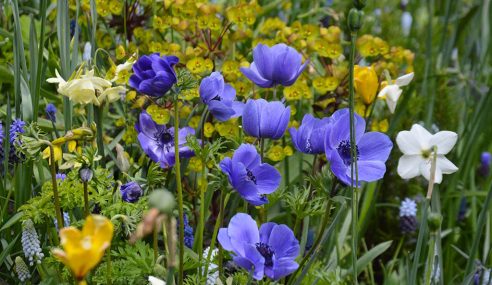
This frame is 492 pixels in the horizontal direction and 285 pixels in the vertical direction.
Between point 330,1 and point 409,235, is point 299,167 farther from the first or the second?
point 330,1

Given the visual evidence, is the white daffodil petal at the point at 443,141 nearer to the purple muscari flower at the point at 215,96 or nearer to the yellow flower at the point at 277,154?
the purple muscari flower at the point at 215,96

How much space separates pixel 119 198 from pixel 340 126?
380 mm

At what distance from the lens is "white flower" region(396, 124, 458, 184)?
111 centimetres

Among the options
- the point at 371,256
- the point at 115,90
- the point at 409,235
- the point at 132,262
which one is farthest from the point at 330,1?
the point at 132,262

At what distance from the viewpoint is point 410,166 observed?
3.68 feet

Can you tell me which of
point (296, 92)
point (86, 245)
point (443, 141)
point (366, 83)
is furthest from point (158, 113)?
point (86, 245)

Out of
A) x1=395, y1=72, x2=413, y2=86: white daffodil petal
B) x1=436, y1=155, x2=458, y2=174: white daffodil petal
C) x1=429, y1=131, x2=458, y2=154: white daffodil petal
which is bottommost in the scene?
x1=436, y1=155, x2=458, y2=174: white daffodil petal

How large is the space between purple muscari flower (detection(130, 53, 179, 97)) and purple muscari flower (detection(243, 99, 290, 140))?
0.40 ft

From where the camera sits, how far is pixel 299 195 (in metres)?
1.17

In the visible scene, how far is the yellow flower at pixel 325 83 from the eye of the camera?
1.68 metres

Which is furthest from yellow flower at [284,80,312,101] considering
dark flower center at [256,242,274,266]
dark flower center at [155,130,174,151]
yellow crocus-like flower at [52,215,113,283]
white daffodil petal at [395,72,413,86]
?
yellow crocus-like flower at [52,215,113,283]

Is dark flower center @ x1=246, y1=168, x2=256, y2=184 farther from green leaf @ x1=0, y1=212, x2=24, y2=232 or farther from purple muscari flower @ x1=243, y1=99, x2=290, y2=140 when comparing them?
green leaf @ x1=0, y1=212, x2=24, y2=232

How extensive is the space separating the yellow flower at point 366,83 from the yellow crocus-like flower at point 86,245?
1002 millimetres

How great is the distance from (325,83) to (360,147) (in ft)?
1.70
